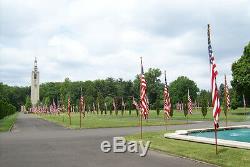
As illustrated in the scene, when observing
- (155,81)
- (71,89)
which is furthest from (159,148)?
(71,89)

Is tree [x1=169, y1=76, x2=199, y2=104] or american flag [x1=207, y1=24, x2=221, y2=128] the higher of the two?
tree [x1=169, y1=76, x2=199, y2=104]

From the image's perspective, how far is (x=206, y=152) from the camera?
17078 millimetres

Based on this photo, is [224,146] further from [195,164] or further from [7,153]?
[7,153]

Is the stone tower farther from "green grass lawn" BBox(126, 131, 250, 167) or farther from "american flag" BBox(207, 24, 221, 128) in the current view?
"american flag" BBox(207, 24, 221, 128)

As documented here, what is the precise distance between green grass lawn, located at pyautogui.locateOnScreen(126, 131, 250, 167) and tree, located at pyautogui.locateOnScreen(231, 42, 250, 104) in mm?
52384

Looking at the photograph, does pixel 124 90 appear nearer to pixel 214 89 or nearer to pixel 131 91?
pixel 131 91

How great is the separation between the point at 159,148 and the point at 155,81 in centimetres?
12127

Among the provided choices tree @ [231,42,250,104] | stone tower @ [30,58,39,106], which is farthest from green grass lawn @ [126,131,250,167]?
stone tower @ [30,58,39,106]

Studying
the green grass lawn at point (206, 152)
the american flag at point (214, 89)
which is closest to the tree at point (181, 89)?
the green grass lawn at point (206, 152)

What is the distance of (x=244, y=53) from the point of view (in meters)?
74.2

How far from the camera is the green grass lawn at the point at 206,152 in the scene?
1491 cm

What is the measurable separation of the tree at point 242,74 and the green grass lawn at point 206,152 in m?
52.4

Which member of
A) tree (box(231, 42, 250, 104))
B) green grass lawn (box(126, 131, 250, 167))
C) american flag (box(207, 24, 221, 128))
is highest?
tree (box(231, 42, 250, 104))

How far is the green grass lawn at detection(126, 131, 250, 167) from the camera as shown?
48.9 ft
